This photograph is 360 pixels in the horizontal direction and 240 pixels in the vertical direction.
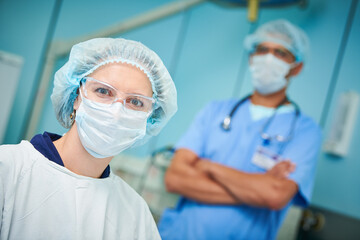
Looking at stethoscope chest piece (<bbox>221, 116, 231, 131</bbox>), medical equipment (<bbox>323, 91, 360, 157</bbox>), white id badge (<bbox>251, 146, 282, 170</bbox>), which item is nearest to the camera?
white id badge (<bbox>251, 146, 282, 170</bbox>)

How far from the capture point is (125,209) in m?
0.90

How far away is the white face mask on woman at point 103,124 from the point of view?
0.84m

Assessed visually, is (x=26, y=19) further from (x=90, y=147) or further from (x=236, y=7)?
(x=236, y=7)

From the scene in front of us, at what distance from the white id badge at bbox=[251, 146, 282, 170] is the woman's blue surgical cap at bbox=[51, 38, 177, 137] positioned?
2.54ft

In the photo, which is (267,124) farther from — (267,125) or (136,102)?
(136,102)

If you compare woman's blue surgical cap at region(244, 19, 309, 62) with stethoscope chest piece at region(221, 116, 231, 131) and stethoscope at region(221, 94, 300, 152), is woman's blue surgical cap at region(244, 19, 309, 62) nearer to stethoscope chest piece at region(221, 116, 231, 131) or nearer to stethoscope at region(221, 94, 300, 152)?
stethoscope at region(221, 94, 300, 152)

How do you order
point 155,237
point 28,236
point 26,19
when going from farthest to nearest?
point 26,19 → point 155,237 → point 28,236

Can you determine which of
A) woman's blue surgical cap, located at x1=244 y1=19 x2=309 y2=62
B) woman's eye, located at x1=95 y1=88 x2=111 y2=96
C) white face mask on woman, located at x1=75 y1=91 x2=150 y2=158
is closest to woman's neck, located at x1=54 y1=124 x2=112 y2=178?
white face mask on woman, located at x1=75 y1=91 x2=150 y2=158

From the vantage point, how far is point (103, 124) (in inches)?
33.2

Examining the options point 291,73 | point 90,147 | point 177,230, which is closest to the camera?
point 90,147

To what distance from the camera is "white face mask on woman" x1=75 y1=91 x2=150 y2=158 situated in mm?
836

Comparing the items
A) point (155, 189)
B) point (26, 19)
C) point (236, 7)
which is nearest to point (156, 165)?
point (155, 189)

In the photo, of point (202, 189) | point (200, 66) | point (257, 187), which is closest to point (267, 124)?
point (257, 187)

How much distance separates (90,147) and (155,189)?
1076mm
